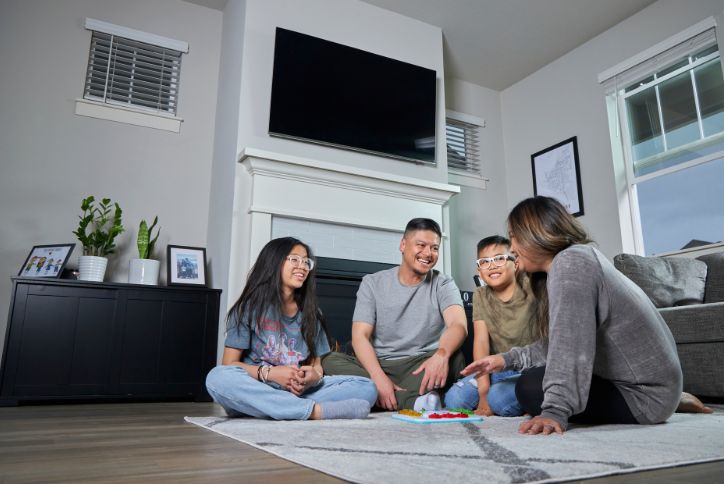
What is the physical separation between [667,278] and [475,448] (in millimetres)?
2138

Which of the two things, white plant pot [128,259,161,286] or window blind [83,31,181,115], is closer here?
white plant pot [128,259,161,286]

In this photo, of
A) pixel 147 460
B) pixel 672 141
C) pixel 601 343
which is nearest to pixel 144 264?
pixel 147 460

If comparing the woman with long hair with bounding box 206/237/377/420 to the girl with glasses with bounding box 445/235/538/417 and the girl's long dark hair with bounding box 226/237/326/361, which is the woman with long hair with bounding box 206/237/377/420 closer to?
the girl's long dark hair with bounding box 226/237/326/361

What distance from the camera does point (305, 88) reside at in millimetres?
3305

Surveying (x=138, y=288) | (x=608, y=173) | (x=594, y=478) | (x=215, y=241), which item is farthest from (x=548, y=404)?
(x=608, y=173)

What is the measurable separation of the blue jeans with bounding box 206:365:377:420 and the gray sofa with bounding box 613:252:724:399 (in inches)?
61.2

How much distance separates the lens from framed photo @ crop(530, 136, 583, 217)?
13.2 feet

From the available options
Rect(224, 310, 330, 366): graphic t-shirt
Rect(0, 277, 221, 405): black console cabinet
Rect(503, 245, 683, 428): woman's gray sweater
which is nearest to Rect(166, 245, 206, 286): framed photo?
Rect(0, 277, 221, 405): black console cabinet

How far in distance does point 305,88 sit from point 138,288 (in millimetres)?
1574

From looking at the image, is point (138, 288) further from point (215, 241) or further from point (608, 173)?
point (608, 173)

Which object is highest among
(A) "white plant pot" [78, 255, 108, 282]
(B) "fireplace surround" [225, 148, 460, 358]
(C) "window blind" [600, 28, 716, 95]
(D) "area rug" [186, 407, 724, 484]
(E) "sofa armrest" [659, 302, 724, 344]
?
(C) "window blind" [600, 28, 716, 95]

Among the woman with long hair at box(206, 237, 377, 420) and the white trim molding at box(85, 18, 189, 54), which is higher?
the white trim molding at box(85, 18, 189, 54)

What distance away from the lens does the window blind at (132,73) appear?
3.22m

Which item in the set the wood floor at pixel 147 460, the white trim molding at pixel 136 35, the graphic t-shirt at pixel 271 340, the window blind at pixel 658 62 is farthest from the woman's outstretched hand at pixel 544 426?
the white trim molding at pixel 136 35
